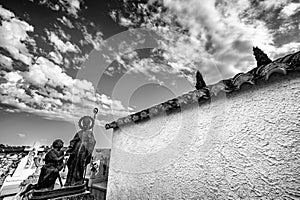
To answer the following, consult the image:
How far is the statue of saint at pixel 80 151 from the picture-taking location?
283 cm

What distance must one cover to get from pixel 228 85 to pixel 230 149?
1.22m

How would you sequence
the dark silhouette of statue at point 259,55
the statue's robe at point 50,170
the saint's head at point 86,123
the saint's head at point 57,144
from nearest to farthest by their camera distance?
the statue's robe at point 50,170, the saint's head at point 57,144, the saint's head at point 86,123, the dark silhouette of statue at point 259,55

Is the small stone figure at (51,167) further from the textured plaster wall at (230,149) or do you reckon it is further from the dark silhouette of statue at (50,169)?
the textured plaster wall at (230,149)

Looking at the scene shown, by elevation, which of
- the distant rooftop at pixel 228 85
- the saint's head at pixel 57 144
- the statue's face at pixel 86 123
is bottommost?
the saint's head at pixel 57 144

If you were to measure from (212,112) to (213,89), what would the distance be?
1.65ft

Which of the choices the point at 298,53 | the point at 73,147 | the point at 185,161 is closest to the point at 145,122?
the point at 185,161

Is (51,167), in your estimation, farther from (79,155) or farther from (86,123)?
(86,123)

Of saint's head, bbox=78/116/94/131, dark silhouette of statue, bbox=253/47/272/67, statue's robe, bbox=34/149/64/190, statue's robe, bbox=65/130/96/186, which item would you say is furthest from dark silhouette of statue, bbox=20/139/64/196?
dark silhouette of statue, bbox=253/47/272/67

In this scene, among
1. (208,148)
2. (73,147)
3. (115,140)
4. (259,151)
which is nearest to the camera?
(259,151)

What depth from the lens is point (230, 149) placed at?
8.26 ft

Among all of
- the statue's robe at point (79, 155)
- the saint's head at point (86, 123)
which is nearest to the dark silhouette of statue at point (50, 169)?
the statue's robe at point (79, 155)

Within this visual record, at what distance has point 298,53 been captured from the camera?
2.00 meters

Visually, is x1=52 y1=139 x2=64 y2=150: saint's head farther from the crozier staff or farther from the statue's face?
the statue's face

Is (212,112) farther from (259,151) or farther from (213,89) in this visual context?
(259,151)
